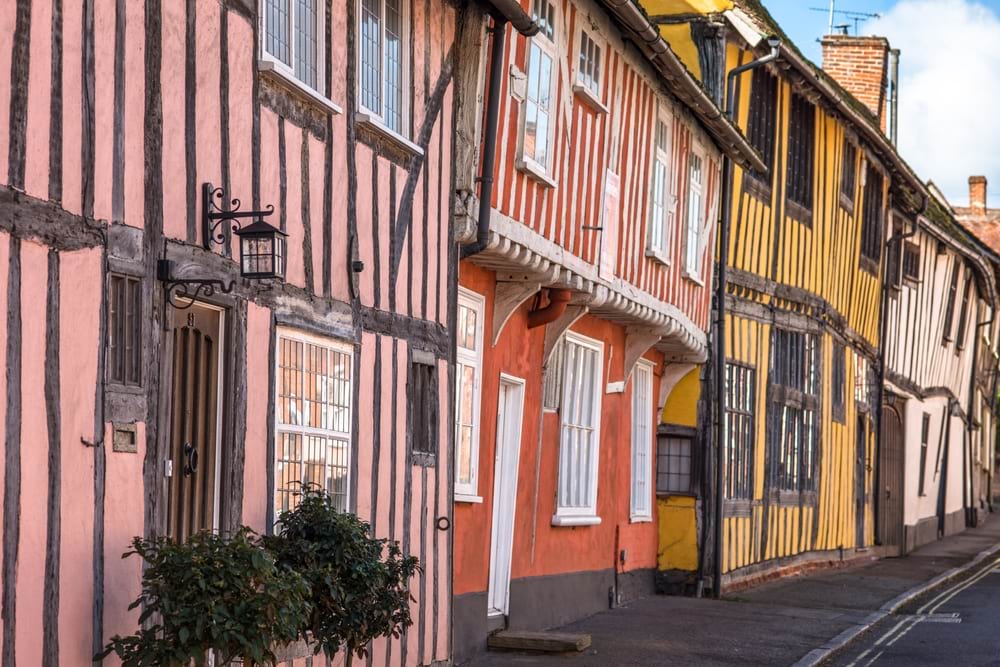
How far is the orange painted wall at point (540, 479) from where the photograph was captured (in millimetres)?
12716

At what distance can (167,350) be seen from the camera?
304 inches

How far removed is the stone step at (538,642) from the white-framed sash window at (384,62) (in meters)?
4.28

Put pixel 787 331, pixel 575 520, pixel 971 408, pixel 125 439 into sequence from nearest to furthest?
pixel 125 439 < pixel 575 520 < pixel 787 331 < pixel 971 408

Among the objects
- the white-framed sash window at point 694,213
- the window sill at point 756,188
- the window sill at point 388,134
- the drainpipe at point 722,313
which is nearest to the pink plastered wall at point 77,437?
the window sill at point 388,134

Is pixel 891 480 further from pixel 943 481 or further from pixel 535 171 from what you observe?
pixel 535 171

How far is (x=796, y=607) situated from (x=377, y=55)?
31.4ft

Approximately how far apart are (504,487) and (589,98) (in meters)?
3.37

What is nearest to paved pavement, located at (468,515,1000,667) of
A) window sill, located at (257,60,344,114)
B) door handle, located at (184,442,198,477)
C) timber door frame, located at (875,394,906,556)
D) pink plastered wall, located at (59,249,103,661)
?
door handle, located at (184,442,198,477)

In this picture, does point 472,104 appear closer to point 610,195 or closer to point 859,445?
point 610,195

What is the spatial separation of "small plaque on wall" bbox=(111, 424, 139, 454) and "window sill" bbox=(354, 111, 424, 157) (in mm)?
3138

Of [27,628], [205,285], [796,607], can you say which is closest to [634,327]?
[796,607]

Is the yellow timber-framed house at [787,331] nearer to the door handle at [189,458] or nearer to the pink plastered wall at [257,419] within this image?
the pink plastered wall at [257,419]

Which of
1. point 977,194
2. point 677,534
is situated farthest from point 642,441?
point 977,194

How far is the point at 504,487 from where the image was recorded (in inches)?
546
